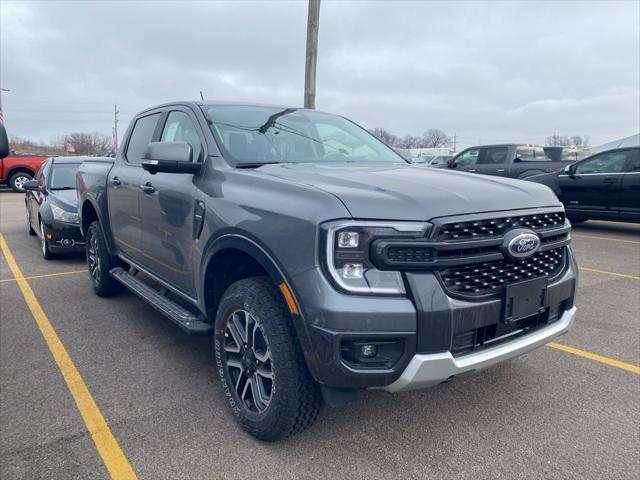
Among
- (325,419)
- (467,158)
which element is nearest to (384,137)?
(467,158)

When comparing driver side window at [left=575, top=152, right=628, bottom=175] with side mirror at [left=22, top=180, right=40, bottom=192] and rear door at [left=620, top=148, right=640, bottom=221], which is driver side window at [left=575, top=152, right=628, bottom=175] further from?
side mirror at [left=22, top=180, right=40, bottom=192]

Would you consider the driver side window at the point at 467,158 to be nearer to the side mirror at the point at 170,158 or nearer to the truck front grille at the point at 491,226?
the truck front grille at the point at 491,226

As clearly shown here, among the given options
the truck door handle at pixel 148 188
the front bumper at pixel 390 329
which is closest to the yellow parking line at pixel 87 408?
the front bumper at pixel 390 329

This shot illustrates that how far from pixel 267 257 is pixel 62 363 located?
2181 mm

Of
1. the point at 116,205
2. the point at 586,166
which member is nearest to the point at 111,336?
the point at 116,205

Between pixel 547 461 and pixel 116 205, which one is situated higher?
pixel 116 205

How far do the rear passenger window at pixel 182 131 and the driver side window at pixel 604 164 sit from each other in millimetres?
8657


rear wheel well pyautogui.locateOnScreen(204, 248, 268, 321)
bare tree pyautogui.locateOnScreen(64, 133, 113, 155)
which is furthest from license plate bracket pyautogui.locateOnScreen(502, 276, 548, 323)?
bare tree pyautogui.locateOnScreen(64, 133, 113, 155)

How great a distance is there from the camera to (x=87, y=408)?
9.78 feet

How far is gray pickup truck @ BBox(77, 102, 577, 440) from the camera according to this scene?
2.15 meters

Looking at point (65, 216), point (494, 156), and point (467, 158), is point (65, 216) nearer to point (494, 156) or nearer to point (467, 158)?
point (494, 156)

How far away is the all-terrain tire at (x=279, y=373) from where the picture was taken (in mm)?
2354

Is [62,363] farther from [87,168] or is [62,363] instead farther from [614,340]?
[614,340]

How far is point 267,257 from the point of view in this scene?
2434 mm
